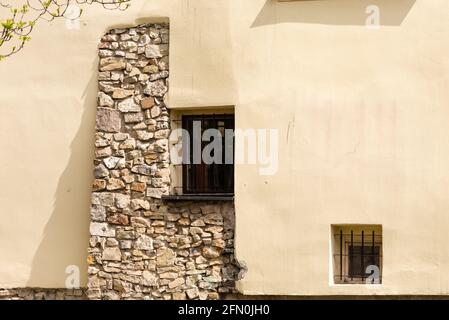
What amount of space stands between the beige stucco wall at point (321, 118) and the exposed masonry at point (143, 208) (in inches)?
8.1

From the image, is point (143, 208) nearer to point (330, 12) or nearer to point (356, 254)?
point (356, 254)

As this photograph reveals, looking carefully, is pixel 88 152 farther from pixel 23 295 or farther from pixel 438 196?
pixel 438 196

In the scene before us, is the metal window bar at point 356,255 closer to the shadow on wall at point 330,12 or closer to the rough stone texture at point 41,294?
the shadow on wall at point 330,12

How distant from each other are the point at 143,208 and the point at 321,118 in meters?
2.16

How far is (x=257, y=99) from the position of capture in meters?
12.1

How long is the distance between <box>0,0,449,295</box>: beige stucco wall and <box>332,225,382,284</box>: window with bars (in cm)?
20

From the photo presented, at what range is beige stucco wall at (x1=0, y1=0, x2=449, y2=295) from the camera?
11602 millimetres

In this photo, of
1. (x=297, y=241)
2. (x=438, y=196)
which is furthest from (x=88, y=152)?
(x=438, y=196)

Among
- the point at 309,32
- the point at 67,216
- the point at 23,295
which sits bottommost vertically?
the point at 23,295

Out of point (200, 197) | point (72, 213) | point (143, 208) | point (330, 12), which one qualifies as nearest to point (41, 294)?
point (72, 213)

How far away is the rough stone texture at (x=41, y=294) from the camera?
12703 mm

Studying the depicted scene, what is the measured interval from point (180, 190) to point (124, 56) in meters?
1.59

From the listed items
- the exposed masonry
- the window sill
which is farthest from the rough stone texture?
the window sill

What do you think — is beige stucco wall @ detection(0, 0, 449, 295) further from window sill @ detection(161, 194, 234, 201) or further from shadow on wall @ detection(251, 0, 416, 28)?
window sill @ detection(161, 194, 234, 201)
